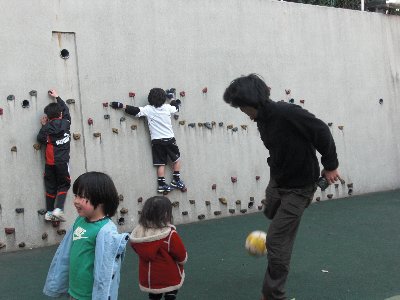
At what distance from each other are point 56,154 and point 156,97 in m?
1.54

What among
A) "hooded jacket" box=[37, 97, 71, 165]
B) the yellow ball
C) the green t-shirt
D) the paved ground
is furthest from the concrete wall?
the green t-shirt

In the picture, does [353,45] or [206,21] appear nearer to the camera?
[206,21]

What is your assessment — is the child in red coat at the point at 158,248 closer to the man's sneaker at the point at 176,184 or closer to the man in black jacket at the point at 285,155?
the man in black jacket at the point at 285,155

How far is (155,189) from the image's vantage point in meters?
8.11

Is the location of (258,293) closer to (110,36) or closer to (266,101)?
(266,101)

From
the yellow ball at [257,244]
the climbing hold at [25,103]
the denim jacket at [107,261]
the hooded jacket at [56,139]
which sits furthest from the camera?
the climbing hold at [25,103]

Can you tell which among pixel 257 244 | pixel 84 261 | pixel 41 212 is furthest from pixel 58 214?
pixel 84 261

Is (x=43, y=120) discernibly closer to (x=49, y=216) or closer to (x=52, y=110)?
(x=52, y=110)

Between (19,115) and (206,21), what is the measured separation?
10.00 feet

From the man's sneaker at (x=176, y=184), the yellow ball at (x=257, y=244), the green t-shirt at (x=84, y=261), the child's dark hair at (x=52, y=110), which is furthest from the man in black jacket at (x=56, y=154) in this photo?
the green t-shirt at (x=84, y=261)

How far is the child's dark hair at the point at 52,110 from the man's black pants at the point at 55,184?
0.56m

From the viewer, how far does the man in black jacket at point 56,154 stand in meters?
7.04

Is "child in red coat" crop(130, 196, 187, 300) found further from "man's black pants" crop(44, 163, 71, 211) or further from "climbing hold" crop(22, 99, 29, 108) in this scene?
"climbing hold" crop(22, 99, 29, 108)

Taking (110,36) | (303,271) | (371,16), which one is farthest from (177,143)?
(371,16)
